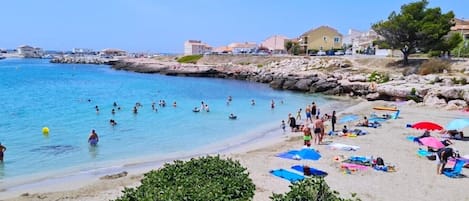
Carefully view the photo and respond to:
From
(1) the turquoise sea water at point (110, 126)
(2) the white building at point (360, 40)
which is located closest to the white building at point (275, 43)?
(2) the white building at point (360, 40)

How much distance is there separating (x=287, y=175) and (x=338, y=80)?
3676 centimetres

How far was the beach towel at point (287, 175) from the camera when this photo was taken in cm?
1325

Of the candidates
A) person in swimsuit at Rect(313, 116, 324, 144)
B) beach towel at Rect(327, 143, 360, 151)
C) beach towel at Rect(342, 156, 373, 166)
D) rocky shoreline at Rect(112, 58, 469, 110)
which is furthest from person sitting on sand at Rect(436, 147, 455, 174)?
rocky shoreline at Rect(112, 58, 469, 110)

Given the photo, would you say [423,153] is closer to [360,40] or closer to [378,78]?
[378,78]

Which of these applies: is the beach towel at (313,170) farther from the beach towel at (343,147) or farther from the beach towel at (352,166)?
the beach towel at (343,147)

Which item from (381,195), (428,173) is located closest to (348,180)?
(381,195)

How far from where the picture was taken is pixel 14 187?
46.1ft

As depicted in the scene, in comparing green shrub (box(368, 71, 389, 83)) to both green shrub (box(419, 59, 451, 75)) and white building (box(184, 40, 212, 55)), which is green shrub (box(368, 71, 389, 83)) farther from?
white building (box(184, 40, 212, 55))

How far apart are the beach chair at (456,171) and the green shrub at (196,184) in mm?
9737

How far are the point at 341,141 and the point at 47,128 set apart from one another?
17072 mm

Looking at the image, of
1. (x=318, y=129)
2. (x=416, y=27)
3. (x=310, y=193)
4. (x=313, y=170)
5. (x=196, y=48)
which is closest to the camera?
(x=310, y=193)

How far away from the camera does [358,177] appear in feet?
44.9

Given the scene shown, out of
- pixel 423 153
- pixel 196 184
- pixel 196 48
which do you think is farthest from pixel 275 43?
pixel 196 184

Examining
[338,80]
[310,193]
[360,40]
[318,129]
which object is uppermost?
[360,40]
